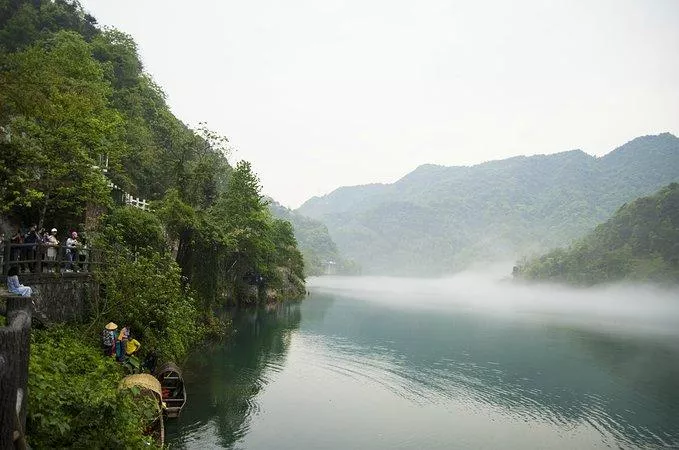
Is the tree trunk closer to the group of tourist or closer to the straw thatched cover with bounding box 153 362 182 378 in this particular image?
the group of tourist

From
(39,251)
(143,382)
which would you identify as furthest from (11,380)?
(39,251)

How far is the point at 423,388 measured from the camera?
3419cm

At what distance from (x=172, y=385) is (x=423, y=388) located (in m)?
18.6

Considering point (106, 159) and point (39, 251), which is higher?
point (106, 159)

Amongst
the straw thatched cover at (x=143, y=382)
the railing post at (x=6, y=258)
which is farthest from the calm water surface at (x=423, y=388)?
the railing post at (x=6, y=258)

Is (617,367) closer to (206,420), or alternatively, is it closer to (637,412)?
(637,412)

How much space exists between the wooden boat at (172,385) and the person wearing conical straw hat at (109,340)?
10.1 ft

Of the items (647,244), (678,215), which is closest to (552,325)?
(647,244)

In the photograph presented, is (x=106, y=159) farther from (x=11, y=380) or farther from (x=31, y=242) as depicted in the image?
(x=11, y=380)

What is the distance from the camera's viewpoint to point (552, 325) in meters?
73.1

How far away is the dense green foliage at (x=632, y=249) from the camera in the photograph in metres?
127

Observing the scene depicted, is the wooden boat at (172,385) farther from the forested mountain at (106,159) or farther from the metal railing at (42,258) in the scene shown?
the forested mountain at (106,159)

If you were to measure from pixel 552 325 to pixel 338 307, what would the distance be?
118ft

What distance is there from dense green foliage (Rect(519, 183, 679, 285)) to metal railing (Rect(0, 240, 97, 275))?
140m
